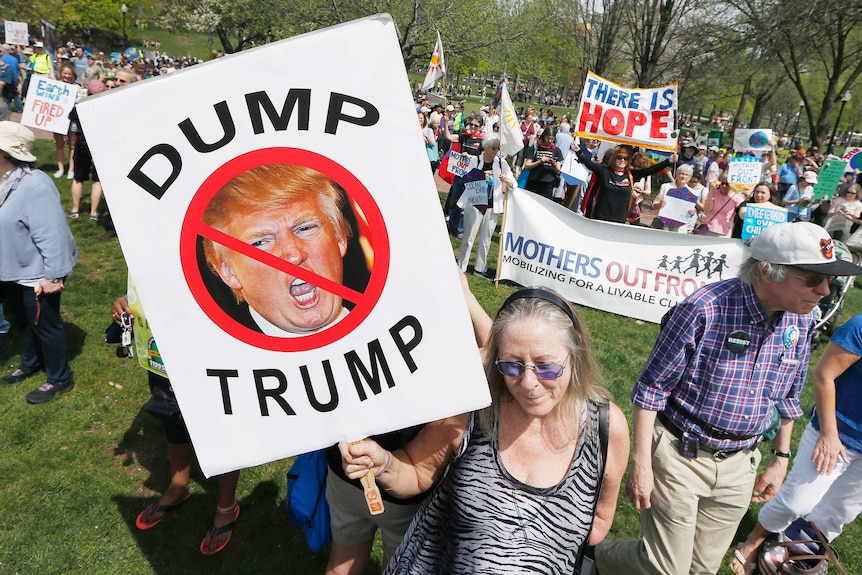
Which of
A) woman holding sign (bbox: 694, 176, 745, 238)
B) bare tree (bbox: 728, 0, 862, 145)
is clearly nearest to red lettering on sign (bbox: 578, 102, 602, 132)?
woman holding sign (bbox: 694, 176, 745, 238)

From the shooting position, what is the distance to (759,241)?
239 centimetres

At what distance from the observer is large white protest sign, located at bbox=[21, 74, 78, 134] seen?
28.4 feet

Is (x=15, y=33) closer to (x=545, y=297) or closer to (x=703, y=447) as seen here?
(x=545, y=297)

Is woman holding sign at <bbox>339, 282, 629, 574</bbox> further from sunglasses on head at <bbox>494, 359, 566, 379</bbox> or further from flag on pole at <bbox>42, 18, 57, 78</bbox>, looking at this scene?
flag on pole at <bbox>42, 18, 57, 78</bbox>

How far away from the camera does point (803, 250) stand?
223 centimetres

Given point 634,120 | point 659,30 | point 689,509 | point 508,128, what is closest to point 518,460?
point 689,509

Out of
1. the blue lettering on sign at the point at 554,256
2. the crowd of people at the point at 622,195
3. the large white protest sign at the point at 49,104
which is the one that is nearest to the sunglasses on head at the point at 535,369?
the blue lettering on sign at the point at 554,256

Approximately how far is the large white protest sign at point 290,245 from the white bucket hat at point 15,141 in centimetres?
301

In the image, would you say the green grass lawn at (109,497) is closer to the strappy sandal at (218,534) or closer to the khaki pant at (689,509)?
the strappy sandal at (218,534)

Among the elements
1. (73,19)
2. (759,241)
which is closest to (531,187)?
(759,241)

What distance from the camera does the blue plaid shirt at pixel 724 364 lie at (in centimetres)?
243

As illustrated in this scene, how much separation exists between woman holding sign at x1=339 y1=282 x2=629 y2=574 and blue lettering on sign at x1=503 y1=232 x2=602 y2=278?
5423mm

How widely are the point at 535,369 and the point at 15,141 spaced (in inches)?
152

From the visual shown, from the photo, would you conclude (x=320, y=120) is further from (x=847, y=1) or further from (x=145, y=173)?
(x=847, y=1)
